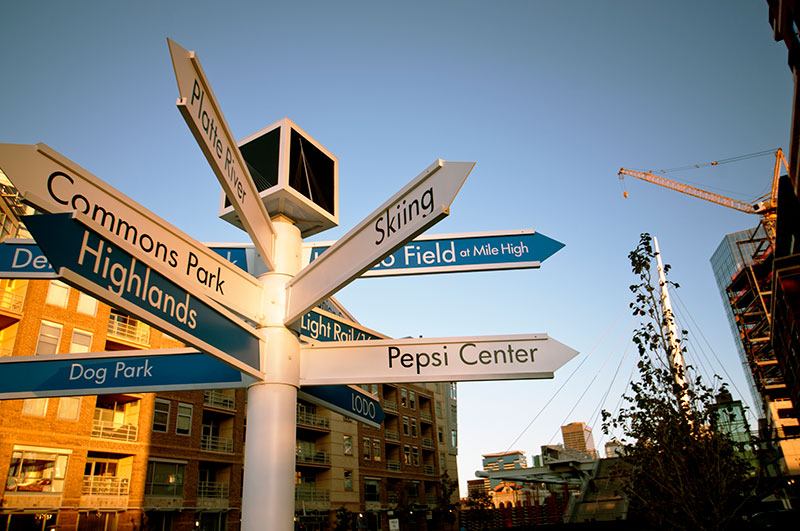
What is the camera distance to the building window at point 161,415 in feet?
90.6

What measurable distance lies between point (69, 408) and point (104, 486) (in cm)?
386

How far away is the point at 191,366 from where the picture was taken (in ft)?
11.8

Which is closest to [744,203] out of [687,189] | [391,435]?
[687,189]

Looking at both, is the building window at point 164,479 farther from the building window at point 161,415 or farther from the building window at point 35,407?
the building window at point 35,407

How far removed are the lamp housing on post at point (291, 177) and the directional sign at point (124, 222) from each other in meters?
0.65

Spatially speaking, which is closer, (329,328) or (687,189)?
(329,328)

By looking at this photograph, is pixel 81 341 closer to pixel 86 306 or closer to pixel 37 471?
pixel 86 306

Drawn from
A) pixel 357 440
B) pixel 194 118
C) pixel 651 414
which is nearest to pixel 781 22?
pixel 651 414

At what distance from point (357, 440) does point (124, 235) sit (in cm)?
4207

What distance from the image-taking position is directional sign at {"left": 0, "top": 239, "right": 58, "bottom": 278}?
3537 millimetres

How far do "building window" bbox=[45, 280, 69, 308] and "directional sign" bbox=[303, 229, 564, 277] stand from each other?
84.2ft

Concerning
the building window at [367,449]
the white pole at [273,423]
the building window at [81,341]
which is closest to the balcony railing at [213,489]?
the building window at [81,341]

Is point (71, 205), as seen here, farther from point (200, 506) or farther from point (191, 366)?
point (200, 506)

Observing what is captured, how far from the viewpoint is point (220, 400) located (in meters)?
31.7
